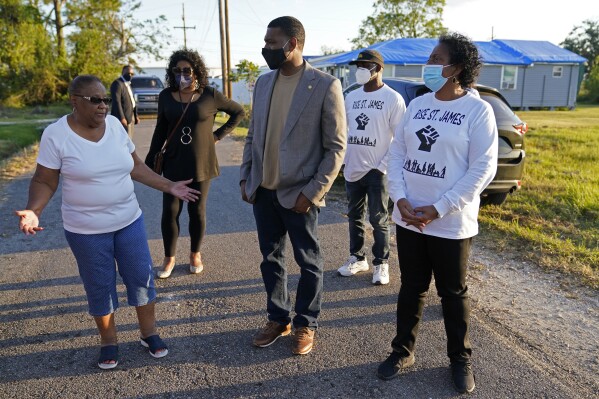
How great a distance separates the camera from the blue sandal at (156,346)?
3264 mm

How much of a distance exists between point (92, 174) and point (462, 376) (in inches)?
97.7

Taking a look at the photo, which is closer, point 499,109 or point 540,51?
point 499,109

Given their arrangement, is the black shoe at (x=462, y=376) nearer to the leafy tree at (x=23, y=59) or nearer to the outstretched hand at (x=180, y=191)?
the outstretched hand at (x=180, y=191)

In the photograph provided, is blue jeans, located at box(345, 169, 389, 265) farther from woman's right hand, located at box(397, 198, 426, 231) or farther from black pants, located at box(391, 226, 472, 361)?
woman's right hand, located at box(397, 198, 426, 231)

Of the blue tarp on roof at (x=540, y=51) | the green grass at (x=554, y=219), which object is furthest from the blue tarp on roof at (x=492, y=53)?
the green grass at (x=554, y=219)

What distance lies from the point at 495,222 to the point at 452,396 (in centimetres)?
364

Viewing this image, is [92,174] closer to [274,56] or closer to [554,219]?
[274,56]

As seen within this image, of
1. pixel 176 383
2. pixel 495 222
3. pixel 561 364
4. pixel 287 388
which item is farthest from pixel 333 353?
pixel 495 222

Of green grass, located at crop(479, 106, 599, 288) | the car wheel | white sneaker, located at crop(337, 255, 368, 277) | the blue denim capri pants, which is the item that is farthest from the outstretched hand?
the car wheel

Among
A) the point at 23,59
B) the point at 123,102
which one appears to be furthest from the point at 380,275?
the point at 23,59

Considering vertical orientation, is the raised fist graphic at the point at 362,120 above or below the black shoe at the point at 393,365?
above

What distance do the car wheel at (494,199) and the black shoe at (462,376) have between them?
4180mm

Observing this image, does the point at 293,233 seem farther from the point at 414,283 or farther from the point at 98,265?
the point at 98,265

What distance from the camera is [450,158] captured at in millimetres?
2768
